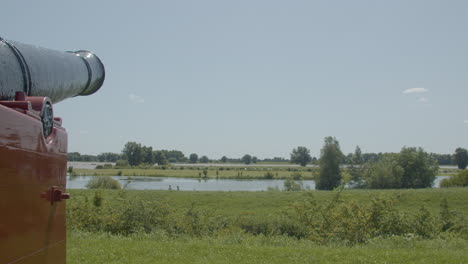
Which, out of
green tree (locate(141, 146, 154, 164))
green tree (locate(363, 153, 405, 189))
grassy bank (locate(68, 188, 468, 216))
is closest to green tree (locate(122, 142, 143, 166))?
green tree (locate(141, 146, 154, 164))

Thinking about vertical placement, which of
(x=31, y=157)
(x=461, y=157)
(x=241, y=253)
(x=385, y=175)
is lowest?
(x=241, y=253)

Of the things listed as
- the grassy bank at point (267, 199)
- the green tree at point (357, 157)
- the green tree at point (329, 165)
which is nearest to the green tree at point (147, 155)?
the green tree at point (357, 157)

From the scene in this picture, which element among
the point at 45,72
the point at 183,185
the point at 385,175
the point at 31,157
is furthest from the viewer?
the point at 183,185

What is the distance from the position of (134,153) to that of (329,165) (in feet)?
217

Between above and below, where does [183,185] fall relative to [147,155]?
below

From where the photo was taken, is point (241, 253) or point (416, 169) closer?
point (241, 253)

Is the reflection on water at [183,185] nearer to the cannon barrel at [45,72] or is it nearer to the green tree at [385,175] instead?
the green tree at [385,175]

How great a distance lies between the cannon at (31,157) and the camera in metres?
2.54

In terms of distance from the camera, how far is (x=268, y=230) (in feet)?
50.9

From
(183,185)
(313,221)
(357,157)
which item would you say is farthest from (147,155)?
(313,221)

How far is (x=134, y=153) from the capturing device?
115 meters

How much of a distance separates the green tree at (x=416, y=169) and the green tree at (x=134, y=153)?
73.7 m

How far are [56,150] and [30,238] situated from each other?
2.50 ft

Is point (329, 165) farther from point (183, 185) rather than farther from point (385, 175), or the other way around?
point (183, 185)
